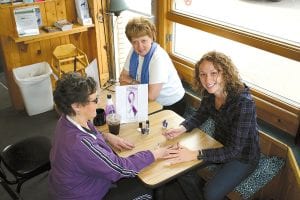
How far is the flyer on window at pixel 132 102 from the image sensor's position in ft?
6.38

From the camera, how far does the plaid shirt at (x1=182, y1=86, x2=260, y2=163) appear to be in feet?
5.67

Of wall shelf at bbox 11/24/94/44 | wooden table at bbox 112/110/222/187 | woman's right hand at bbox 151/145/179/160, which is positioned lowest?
wooden table at bbox 112/110/222/187

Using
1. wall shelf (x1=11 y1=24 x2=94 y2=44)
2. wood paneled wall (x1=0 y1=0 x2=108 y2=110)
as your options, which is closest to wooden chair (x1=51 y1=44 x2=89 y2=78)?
wood paneled wall (x1=0 y1=0 x2=108 y2=110)

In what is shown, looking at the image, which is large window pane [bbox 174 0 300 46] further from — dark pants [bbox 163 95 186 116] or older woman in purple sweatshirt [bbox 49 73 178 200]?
older woman in purple sweatshirt [bbox 49 73 178 200]

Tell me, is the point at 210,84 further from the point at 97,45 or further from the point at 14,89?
the point at 14,89

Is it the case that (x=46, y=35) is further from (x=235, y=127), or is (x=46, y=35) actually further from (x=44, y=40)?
(x=235, y=127)

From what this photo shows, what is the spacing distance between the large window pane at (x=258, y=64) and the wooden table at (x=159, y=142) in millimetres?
747

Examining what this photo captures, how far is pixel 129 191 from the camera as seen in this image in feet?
5.64

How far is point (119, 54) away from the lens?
3.88 m

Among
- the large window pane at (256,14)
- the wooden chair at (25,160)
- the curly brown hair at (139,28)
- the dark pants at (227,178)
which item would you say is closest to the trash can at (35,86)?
the wooden chair at (25,160)

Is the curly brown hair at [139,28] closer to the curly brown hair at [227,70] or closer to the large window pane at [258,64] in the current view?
the curly brown hair at [227,70]

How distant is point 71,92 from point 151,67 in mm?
913

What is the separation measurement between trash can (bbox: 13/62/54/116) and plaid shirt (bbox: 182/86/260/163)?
2.01 metres

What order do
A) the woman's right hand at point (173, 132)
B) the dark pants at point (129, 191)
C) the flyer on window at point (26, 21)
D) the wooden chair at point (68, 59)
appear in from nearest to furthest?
the dark pants at point (129, 191), the woman's right hand at point (173, 132), the flyer on window at point (26, 21), the wooden chair at point (68, 59)
